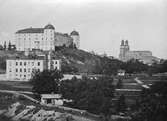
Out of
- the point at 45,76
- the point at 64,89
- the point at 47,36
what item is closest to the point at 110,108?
the point at 64,89

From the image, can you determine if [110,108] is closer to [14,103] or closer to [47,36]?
[14,103]

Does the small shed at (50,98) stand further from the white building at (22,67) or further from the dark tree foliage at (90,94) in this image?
the white building at (22,67)

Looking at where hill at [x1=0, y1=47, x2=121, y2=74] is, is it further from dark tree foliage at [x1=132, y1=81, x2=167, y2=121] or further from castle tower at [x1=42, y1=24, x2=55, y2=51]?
dark tree foliage at [x1=132, y1=81, x2=167, y2=121]

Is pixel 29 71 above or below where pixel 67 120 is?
above

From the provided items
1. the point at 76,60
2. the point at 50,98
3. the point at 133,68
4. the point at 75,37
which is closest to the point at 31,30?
the point at 76,60

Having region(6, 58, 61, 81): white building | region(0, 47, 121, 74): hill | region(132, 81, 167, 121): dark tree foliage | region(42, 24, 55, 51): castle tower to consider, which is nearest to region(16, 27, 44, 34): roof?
region(42, 24, 55, 51): castle tower

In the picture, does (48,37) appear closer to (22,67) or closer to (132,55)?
(22,67)

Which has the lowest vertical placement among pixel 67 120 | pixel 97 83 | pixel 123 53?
pixel 67 120
